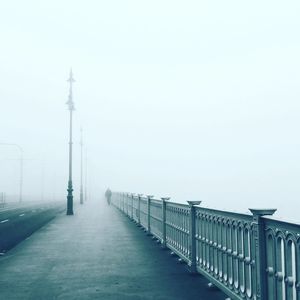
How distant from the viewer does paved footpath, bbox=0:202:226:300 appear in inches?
265

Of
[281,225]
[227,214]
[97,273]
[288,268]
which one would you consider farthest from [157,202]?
[288,268]

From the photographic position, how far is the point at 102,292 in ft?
22.4

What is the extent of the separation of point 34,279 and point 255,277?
14.8 ft

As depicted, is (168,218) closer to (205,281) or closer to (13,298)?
(205,281)

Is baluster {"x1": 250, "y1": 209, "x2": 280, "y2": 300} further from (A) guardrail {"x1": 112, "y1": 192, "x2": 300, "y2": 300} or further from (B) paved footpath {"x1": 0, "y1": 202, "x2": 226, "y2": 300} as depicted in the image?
(B) paved footpath {"x1": 0, "y1": 202, "x2": 226, "y2": 300}

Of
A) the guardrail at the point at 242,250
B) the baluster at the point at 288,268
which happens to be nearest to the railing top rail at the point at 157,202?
the guardrail at the point at 242,250

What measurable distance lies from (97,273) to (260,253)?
4.44 metres

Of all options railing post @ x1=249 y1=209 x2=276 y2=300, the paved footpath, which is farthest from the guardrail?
the paved footpath

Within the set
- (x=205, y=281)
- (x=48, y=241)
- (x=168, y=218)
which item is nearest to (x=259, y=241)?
(x=205, y=281)

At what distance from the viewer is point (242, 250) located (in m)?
5.53

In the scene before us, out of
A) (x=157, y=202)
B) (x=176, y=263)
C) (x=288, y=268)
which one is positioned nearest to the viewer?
(x=288, y=268)

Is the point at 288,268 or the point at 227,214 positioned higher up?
the point at 227,214

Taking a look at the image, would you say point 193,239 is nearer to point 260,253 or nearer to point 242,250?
point 242,250

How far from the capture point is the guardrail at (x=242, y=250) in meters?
4.19
